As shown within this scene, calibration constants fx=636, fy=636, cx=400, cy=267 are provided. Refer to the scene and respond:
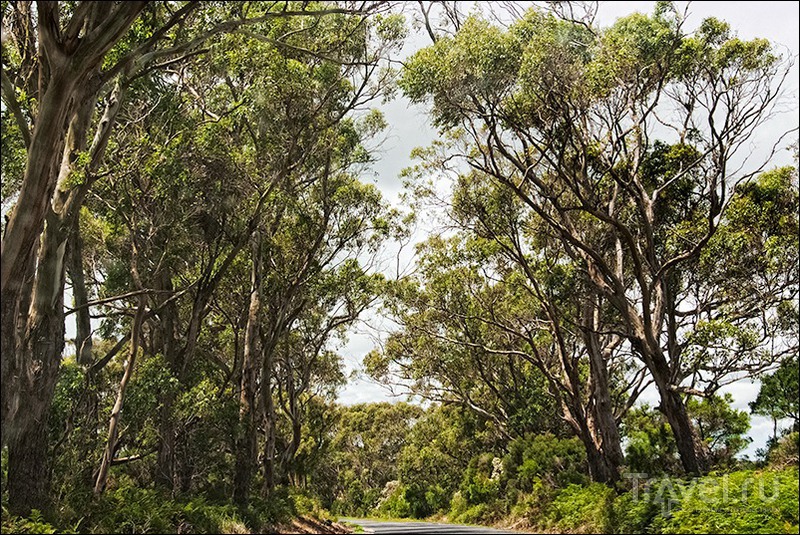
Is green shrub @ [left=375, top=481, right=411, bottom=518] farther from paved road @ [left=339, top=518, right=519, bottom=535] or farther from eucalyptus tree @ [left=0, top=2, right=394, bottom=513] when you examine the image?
eucalyptus tree @ [left=0, top=2, right=394, bottom=513]

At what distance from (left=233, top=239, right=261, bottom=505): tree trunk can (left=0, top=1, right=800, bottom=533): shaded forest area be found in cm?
8

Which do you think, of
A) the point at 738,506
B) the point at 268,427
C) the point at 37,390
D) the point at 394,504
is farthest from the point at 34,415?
the point at 394,504

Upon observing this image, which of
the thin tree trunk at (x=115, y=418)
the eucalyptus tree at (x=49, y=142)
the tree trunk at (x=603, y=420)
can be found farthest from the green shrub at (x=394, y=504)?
the eucalyptus tree at (x=49, y=142)

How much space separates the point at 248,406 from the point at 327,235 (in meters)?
7.68

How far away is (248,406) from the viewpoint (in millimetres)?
18312

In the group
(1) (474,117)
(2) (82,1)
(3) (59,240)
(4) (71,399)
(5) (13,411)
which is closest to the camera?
(2) (82,1)

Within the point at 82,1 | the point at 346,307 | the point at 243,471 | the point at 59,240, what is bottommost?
the point at 243,471

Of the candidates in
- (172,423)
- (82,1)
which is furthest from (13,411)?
(172,423)

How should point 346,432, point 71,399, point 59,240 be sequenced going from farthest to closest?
point 346,432 < point 71,399 < point 59,240

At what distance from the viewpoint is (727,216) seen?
18.7 meters

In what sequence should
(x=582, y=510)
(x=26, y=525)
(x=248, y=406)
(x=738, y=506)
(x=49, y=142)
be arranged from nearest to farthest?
(x=49, y=142)
(x=26, y=525)
(x=738, y=506)
(x=582, y=510)
(x=248, y=406)

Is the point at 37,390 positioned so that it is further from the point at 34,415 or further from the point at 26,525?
the point at 26,525

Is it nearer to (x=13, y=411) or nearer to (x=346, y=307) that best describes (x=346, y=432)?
(x=346, y=307)

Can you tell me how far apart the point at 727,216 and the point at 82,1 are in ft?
57.2
